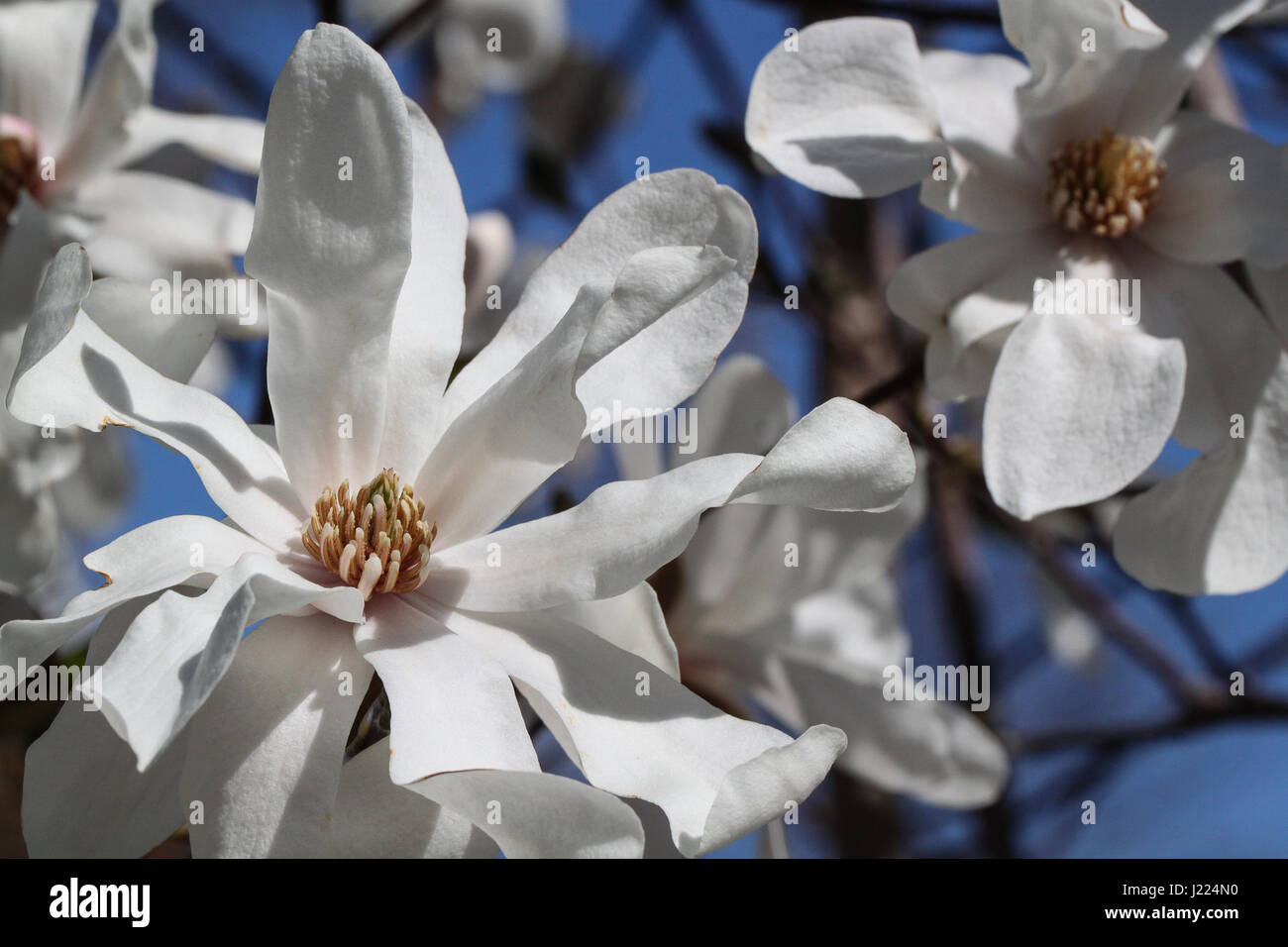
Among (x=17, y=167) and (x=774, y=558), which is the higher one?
(x=17, y=167)

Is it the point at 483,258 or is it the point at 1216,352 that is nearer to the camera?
the point at 1216,352

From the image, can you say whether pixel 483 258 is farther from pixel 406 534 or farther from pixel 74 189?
pixel 406 534

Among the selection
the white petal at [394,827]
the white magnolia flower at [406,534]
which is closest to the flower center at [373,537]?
the white magnolia flower at [406,534]

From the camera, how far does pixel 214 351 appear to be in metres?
1.82

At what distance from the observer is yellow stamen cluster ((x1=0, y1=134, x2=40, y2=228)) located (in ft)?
3.62

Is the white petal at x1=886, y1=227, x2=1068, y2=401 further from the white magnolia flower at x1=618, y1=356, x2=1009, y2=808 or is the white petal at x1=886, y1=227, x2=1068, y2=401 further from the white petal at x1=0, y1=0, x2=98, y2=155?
the white petal at x1=0, y1=0, x2=98, y2=155

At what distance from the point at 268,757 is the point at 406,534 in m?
0.14

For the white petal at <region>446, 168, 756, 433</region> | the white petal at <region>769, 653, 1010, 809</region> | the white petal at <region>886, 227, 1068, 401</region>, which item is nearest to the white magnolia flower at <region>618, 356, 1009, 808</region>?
the white petal at <region>769, 653, 1010, 809</region>

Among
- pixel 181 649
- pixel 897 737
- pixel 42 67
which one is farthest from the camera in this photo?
pixel 42 67

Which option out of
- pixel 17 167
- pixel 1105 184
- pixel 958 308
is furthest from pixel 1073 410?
pixel 17 167

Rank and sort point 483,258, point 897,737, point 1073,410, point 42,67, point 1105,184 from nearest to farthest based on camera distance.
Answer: point 1073,410
point 1105,184
point 897,737
point 42,67
point 483,258

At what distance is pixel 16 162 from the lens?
3.63ft

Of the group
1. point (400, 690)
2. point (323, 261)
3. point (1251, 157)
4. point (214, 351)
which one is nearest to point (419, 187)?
point (323, 261)

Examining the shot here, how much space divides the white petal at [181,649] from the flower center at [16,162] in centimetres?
68
